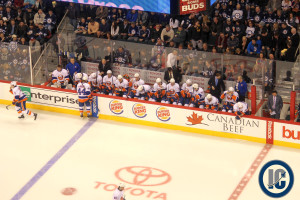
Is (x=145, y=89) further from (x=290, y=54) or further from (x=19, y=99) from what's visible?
(x=290, y=54)

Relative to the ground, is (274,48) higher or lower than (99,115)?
higher

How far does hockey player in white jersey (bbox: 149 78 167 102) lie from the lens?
23484mm

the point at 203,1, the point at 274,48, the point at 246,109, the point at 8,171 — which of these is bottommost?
the point at 8,171

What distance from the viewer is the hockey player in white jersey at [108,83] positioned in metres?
24.2

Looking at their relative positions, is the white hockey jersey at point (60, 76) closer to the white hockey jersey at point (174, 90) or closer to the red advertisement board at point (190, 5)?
the white hockey jersey at point (174, 90)

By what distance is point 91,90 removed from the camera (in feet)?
79.9

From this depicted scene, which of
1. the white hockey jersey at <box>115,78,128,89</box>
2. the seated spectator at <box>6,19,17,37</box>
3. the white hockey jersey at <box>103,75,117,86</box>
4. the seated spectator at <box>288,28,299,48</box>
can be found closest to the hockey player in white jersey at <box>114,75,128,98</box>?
the white hockey jersey at <box>115,78,128,89</box>

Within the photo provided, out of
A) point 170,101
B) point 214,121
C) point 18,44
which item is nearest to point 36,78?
point 18,44

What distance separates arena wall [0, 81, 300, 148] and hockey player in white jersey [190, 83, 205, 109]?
1.11 feet

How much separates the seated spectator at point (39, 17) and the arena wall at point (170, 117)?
3.06 meters

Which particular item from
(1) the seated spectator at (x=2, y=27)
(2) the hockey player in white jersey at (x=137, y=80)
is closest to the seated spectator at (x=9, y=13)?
(1) the seated spectator at (x=2, y=27)

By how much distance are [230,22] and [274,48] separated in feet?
6.10

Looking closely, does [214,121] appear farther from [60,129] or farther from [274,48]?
[60,129]

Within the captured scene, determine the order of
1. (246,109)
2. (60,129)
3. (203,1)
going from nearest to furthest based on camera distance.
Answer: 1. (203,1)
2. (246,109)
3. (60,129)
